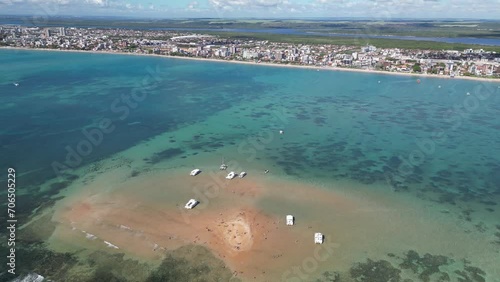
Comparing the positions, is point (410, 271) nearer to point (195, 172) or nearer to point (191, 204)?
point (191, 204)

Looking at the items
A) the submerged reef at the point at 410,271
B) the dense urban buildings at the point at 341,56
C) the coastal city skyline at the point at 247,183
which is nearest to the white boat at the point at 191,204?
the coastal city skyline at the point at 247,183

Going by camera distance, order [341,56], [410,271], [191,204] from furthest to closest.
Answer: [341,56] < [191,204] < [410,271]

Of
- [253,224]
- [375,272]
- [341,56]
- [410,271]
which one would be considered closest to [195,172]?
[253,224]

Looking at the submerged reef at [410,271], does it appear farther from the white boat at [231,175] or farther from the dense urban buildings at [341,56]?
the dense urban buildings at [341,56]

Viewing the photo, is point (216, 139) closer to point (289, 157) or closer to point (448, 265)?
point (289, 157)

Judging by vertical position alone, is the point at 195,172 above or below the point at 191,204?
above

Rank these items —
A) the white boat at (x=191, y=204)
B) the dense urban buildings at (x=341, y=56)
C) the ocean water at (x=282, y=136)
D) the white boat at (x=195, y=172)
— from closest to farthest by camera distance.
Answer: the white boat at (x=191, y=204)
the ocean water at (x=282, y=136)
the white boat at (x=195, y=172)
the dense urban buildings at (x=341, y=56)

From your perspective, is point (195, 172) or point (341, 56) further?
point (341, 56)

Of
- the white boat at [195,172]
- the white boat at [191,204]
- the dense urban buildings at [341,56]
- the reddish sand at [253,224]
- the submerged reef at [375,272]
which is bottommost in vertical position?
the submerged reef at [375,272]

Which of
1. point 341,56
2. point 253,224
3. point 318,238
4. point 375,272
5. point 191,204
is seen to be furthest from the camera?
point 341,56

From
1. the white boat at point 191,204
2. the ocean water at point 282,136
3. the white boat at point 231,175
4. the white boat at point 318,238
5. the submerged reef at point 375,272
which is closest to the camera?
the submerged reef at point 375,272
